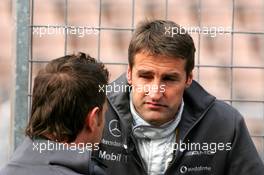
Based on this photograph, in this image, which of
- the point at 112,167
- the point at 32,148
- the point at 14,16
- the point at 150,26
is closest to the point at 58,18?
the point at 14,16

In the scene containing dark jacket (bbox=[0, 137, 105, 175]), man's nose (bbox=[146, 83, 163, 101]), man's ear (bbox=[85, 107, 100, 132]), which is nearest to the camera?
dark jacket (bbox=[0, 137, 105, 175])

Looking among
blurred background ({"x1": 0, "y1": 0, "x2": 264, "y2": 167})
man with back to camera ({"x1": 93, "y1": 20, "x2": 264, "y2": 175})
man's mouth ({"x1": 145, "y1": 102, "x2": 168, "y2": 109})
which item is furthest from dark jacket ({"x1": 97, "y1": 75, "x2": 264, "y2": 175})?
blurred background ({"x1": 0, "y1": 0, "x2": 264, "y2": 167})

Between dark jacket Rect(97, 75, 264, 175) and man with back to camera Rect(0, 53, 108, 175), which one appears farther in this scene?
dark jacket Rect(97, 75, 264, 175)

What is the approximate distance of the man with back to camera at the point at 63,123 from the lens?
1.82 m

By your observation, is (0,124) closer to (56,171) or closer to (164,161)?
(164,161)

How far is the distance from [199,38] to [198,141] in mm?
618

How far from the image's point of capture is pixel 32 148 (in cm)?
185

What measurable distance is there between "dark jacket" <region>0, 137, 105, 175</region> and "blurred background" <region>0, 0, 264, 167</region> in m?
1.15

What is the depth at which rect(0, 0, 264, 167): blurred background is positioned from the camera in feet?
9.92

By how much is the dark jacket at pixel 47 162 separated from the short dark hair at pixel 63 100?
6cm
